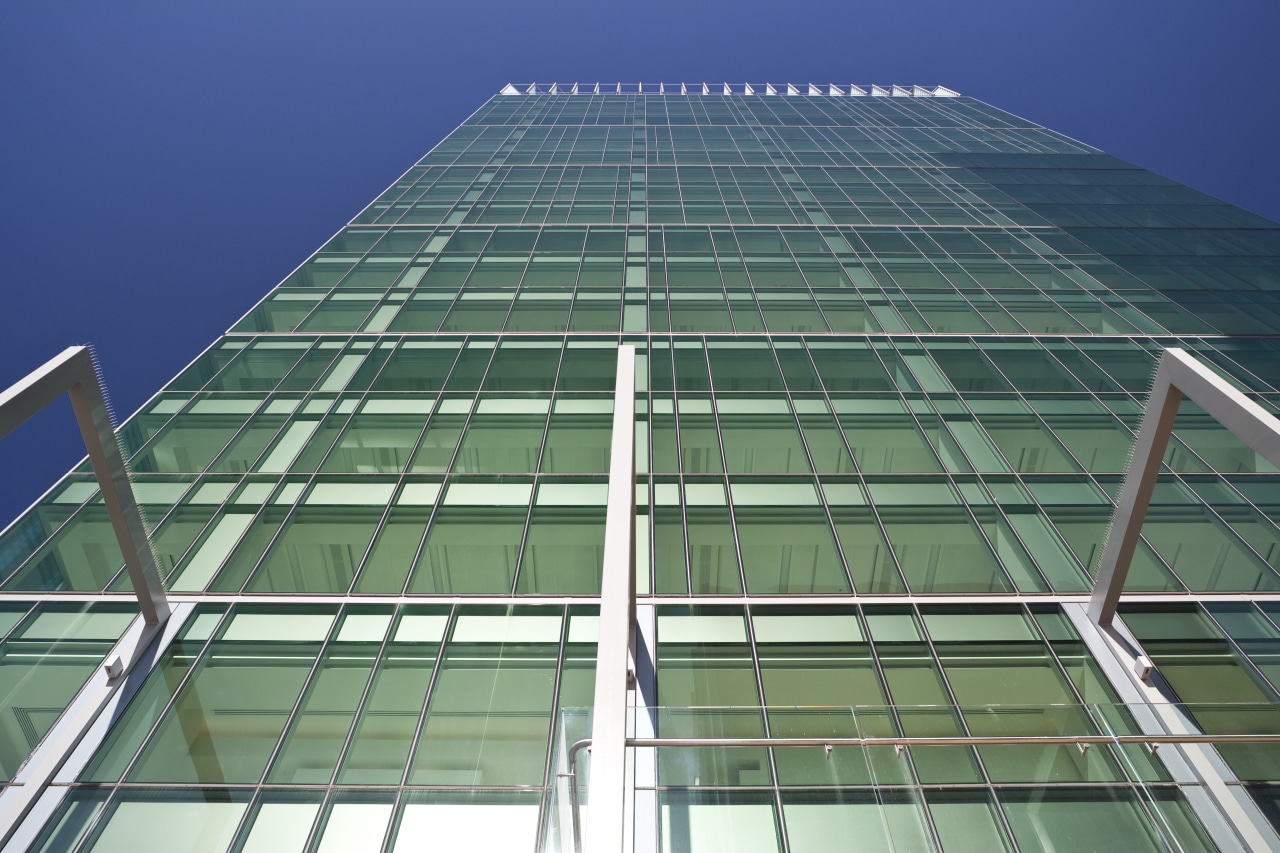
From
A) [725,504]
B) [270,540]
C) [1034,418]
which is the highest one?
[1034,418]

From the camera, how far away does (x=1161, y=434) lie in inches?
418

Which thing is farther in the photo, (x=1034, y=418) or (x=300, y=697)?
(x=1034, y=418)

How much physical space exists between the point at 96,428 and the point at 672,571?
1029 cm

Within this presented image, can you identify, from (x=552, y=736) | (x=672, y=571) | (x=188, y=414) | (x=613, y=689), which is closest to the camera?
(x=613, y=689)

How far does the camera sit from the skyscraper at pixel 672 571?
716 centimetres

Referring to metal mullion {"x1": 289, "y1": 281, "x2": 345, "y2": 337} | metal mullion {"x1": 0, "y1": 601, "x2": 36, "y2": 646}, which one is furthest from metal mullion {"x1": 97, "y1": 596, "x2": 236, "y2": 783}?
metal mullion {"x1": 289, "y1": 281, "x2": 345, "y2": 337}

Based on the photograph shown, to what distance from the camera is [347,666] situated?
43.6 feet

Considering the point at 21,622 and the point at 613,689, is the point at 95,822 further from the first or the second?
the point at 613,689

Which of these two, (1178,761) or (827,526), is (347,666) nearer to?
(827,526)

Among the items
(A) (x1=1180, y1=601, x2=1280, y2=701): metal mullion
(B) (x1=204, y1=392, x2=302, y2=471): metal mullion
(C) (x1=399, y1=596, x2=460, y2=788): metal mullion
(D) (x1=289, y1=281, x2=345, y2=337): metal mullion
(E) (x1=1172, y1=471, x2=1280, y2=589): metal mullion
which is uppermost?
(D) (x1=289, y1=281, x2=345, y2=337): metal mullion

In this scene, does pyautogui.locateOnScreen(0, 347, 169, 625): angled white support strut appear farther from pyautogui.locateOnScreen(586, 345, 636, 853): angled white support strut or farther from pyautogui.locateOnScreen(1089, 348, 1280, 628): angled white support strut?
pyautogui.locateOnScreen(1089, 348, 1280, 628): angled white support strut

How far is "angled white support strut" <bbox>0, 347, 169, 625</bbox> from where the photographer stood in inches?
378

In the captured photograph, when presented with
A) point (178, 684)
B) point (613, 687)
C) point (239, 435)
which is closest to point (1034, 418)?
point (613, 687)

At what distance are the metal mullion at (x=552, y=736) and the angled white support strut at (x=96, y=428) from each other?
7.45m
